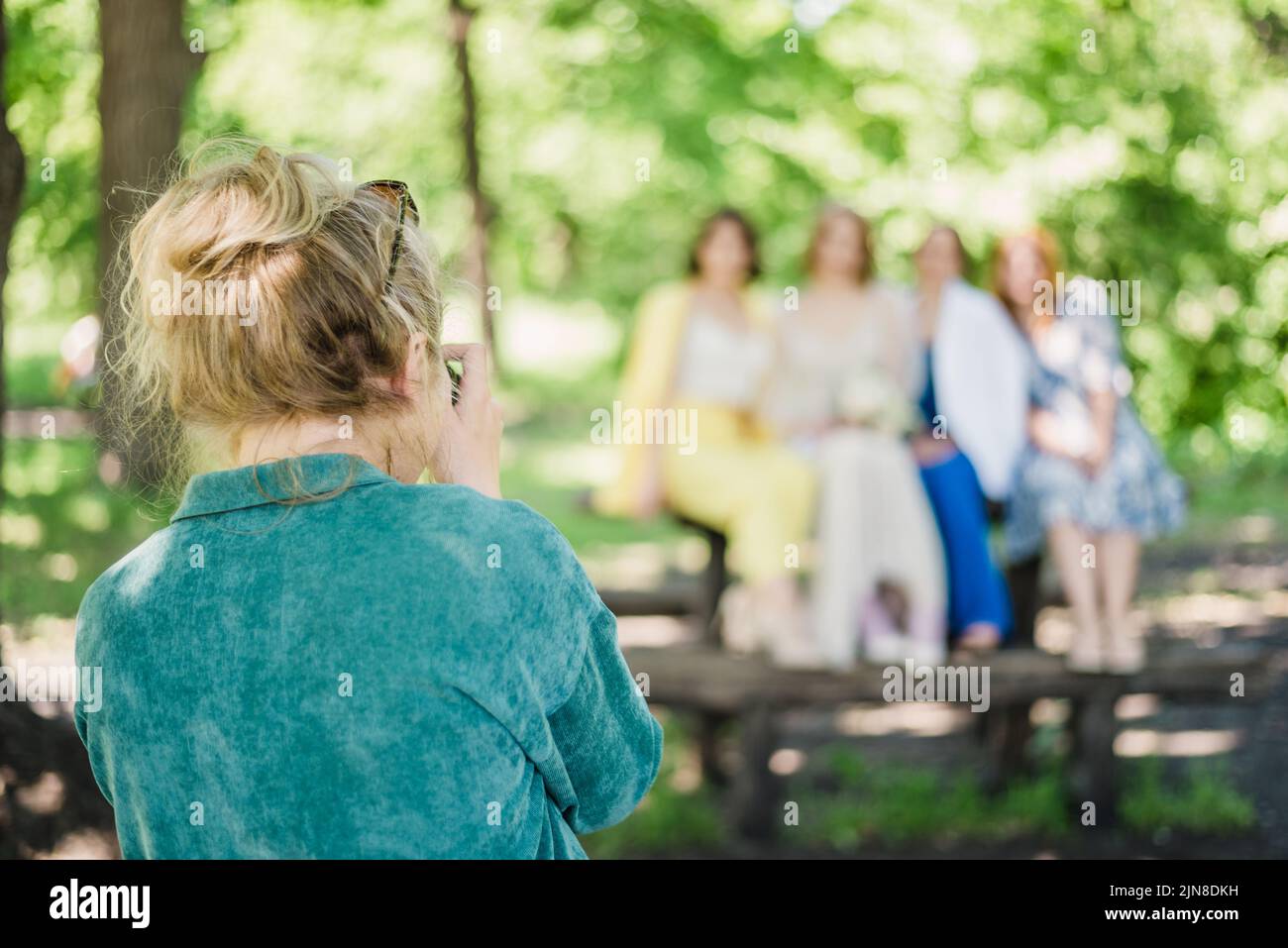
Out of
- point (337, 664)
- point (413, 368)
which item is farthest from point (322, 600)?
point (413, 368)

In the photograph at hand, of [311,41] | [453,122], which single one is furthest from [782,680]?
[453,122]

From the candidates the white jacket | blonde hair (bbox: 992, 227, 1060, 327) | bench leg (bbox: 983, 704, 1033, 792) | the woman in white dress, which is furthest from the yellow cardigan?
bench leg (bbox: 983, 704, 1033, 792)

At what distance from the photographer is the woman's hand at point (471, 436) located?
1.45 metres

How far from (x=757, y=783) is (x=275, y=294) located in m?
3.76

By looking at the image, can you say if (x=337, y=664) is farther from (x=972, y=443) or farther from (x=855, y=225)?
(x=855, y=225)

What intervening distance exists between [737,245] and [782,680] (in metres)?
1.74

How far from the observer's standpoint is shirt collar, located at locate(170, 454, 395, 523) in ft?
4.04

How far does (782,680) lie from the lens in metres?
4.54

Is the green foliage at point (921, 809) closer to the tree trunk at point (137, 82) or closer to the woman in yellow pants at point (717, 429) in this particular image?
the woman in yellow pants at point (717, 429)

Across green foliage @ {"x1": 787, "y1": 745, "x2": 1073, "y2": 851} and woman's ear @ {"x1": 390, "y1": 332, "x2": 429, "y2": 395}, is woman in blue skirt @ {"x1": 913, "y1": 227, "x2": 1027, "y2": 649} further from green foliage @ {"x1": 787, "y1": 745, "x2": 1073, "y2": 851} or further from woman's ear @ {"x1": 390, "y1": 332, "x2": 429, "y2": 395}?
woman's ear @ {"x1": 390, "y1": 332, "x2": 429, "y2": 395}

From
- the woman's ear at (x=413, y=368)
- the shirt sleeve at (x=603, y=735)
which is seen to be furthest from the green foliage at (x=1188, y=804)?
the woman's ear at (x=413, y=368)

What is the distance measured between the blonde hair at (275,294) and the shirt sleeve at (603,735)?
338mm

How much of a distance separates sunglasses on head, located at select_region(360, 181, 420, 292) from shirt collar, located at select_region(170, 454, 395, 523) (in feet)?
0.60

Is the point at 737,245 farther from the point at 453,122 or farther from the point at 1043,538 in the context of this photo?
the point at 453,122
